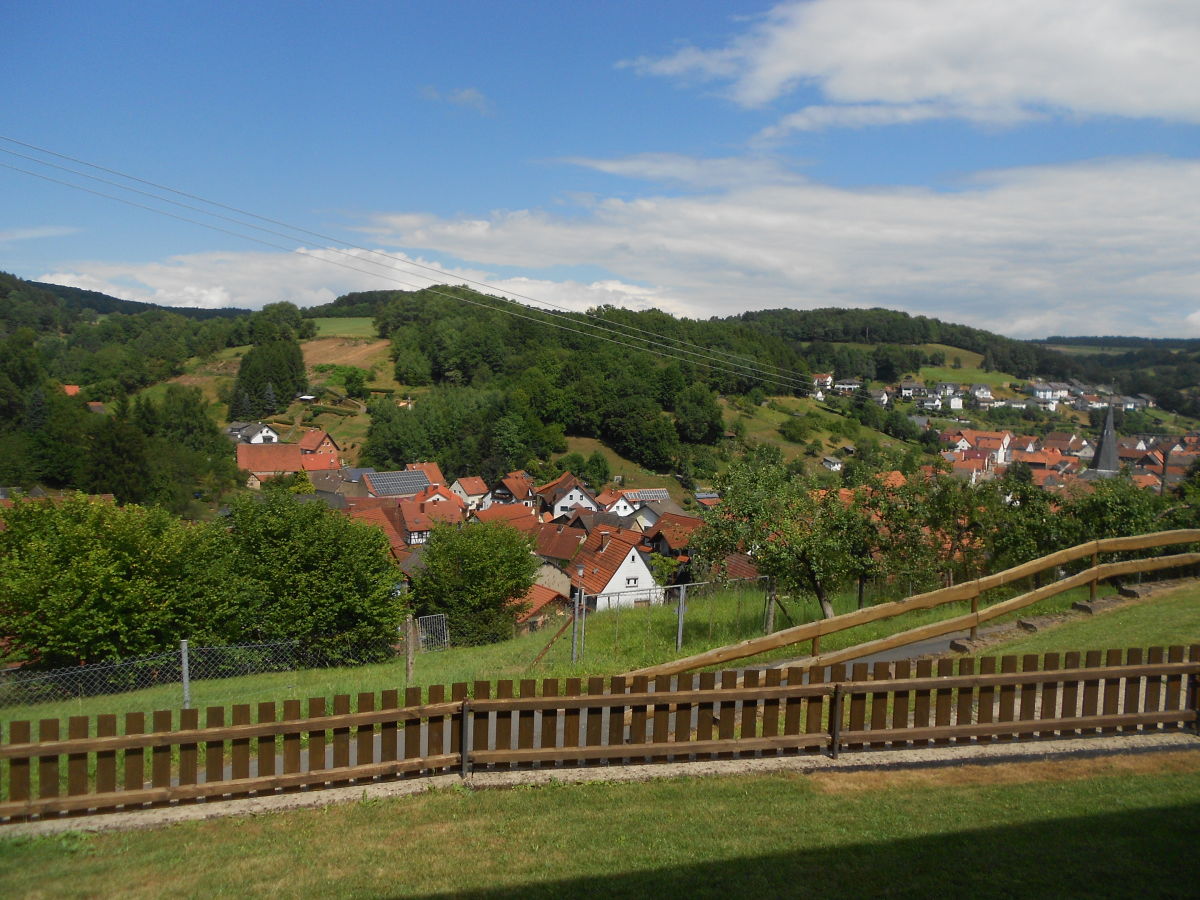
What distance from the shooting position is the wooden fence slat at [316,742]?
19.8 feet

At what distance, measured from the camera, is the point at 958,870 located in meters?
4.68

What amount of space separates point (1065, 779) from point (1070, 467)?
75.7 metres

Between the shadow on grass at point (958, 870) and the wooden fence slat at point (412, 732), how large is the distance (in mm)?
1760

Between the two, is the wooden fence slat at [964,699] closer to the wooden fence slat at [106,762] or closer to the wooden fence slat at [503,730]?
the wooden fence slat at [503,730]

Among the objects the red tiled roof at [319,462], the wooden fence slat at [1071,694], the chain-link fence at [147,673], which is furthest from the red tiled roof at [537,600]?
the red tiled roof at [319,462]

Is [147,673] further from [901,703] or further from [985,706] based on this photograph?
[985,706]

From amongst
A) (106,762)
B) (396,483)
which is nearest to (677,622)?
(106,762)

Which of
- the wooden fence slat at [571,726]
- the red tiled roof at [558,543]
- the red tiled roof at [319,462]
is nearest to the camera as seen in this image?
the wooden fence slat at [571,726]

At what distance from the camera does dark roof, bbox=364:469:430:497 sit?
7962 cm

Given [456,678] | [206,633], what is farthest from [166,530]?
[456,678]

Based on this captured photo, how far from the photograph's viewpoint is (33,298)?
541 ft

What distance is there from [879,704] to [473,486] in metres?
82.9

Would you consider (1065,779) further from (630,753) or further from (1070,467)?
(1070,467)

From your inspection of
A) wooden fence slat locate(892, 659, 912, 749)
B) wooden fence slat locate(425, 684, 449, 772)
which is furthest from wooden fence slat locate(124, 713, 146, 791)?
wooden fence slat locate(892, 659, 912, 749)
